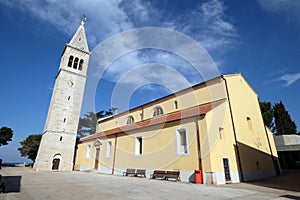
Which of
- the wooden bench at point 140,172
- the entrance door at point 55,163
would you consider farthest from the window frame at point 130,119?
the entrance door at point 55,163

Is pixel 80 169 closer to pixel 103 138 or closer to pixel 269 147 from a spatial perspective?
pixel 103 138

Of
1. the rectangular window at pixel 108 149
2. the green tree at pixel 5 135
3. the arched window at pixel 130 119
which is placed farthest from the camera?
the green tree at pixel 5 135

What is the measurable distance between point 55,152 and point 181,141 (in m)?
19.2

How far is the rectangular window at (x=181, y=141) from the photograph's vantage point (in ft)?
42.4

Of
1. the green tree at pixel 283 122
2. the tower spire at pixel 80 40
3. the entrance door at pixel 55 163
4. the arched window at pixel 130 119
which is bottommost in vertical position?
the entrance door at pixel 55 163

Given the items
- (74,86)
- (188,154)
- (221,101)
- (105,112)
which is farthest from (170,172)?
(105,112)

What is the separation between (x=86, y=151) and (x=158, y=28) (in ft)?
63.7

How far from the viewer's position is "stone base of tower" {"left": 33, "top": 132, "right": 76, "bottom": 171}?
23031 millimetres

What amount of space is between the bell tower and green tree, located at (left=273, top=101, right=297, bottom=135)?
3922 centimetres

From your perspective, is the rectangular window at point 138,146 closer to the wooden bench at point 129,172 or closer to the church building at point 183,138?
the church building at point 183,138

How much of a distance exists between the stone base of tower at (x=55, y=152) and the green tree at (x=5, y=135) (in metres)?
A: 22.2

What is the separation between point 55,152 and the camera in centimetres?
2411

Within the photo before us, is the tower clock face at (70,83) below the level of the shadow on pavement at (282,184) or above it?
above

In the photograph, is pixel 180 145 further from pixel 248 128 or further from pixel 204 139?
pixel 248 128
